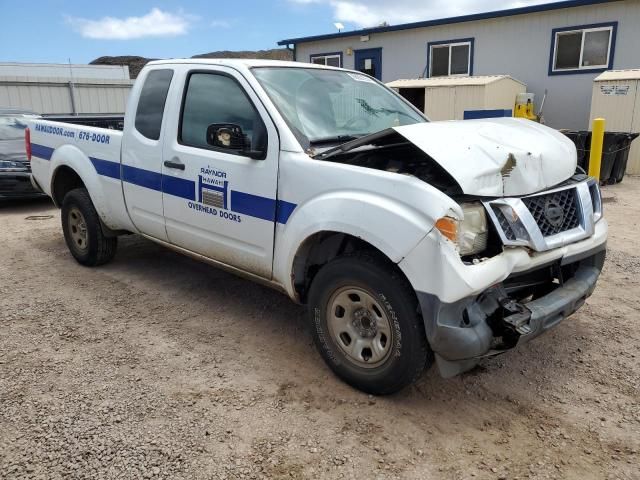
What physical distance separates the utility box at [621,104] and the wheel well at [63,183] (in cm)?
1094

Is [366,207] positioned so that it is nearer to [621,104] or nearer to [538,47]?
[621,104]

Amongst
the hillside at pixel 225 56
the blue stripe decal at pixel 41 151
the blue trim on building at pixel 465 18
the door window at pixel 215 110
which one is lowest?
the blue stripe decal at pixel 41 151

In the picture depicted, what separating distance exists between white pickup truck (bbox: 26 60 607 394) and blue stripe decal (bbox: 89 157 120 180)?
136 millimetres

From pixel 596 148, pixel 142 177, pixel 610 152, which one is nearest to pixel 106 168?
pixel 142 177

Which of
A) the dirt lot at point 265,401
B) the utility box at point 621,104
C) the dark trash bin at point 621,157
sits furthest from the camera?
the utility box at point 621,104

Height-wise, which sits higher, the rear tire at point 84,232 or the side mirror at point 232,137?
the side mirror at point 232,137

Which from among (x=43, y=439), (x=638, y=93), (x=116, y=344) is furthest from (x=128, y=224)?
(x=638, y=93)

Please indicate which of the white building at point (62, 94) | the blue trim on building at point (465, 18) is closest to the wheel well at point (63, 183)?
the white building at point (62, 94)

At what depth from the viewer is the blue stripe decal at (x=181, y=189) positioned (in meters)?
3.49

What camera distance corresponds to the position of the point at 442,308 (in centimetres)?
269

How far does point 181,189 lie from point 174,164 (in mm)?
194

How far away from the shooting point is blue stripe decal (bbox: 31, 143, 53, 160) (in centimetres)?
566

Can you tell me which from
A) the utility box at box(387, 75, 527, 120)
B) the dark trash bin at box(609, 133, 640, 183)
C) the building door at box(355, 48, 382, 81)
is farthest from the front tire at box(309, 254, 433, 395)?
the building door at box(355, 48, 382, 81)

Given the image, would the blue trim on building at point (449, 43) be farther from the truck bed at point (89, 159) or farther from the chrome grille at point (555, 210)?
the chrome grille at point (555, 210)
